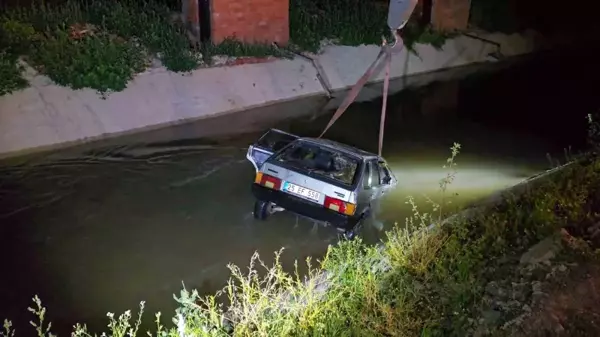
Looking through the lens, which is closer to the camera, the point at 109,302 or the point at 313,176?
the point at 109,302

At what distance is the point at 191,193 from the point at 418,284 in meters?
5.81

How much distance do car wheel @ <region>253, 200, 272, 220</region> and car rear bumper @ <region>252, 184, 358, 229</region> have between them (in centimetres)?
86

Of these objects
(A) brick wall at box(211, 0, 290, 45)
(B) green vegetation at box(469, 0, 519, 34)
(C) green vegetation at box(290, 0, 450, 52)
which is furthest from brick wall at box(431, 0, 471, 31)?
(A) brick wall at box(211, 0, 290, 45)

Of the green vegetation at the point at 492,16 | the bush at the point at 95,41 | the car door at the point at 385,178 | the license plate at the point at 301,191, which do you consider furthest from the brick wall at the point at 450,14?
the license plate at the point at 301,191

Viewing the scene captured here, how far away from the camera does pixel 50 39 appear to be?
53.0 ft

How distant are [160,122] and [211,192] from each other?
4.59m

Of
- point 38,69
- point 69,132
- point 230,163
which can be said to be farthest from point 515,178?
point 38,69

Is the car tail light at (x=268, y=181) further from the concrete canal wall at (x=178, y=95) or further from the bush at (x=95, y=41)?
the bush at (x=95, y=41)

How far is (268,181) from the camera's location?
938 centimetres

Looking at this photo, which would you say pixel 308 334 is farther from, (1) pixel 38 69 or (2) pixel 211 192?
(1) pixel 38 69

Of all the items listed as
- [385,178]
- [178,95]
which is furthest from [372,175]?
[178,95]

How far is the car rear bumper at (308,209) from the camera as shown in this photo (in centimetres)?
914

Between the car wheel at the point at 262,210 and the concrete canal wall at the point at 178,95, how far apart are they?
5.78 m

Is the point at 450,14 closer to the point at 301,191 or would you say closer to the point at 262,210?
the point at 262,210
